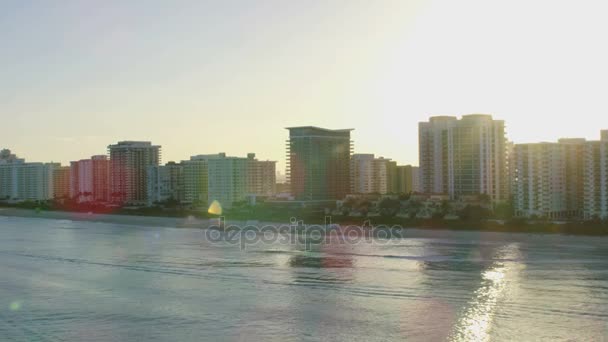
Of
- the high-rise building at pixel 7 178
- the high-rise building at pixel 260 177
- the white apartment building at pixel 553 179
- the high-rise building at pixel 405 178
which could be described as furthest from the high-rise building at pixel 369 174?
the high-rise building at pixel 7 178

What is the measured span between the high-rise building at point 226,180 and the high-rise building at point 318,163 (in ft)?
35.3

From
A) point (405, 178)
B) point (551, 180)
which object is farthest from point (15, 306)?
point (405, 178)

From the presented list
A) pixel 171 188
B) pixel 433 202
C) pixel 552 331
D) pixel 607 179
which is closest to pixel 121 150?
pixel 171 188

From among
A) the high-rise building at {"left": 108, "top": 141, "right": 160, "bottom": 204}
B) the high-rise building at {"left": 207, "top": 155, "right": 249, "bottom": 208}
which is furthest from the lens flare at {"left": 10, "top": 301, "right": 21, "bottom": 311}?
the high-rise building at {"left": 108, "top": 141, "right": 160, "bottom": 204}

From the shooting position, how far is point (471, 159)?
3132 inches

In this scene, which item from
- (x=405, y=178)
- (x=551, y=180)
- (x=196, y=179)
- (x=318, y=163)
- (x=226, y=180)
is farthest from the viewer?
(x=405, y=178)

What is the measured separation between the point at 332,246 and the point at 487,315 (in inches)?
828

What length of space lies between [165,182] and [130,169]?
1015 centimetres

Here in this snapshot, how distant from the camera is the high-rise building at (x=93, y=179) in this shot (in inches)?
4978

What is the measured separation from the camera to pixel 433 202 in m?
70.2

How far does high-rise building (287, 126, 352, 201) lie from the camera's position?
95438mm

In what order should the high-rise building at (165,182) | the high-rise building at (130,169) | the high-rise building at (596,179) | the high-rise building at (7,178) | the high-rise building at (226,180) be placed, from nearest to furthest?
the high-rise building at (596,179), the high-rise building at (226,180), the high-rise building at (165,182), the high-rise building at (130,169), the high-rise building at (7,178)

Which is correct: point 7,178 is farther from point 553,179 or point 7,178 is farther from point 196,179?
point 553,179

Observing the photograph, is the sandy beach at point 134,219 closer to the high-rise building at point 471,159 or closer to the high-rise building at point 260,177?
the high-rise building at point 471,159
